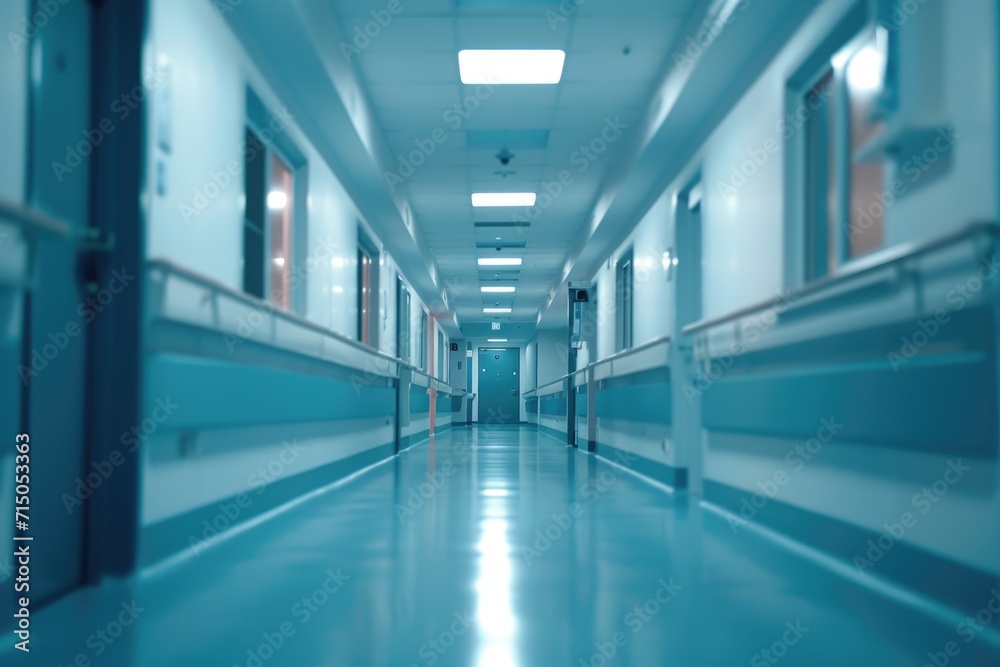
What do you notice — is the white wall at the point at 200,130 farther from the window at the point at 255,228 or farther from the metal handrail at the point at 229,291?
the window at the point at 255,228

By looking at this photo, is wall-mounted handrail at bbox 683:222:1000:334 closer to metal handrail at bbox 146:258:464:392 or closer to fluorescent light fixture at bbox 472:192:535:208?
metal handrail at bbox 146:258:464:392

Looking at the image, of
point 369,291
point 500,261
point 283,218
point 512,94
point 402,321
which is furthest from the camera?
point 500,261

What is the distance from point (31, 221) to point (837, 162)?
128 inches

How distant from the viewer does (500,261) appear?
1374 centimetres

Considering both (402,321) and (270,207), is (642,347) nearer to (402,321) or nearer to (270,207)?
(270,207)

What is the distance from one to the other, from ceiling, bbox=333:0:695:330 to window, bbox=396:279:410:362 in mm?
1284

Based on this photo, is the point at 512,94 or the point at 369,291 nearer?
the point at 512,94

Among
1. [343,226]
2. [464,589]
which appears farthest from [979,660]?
[343,226]

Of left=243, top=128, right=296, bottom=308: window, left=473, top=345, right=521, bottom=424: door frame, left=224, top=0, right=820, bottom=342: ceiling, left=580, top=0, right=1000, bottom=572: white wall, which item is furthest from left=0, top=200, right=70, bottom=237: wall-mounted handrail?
left=473, top=345, right=521, bottom=424: door frame

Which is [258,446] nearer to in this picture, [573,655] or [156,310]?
[156,310]

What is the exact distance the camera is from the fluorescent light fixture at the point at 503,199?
927 centimetres

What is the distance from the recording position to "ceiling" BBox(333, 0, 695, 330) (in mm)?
4930

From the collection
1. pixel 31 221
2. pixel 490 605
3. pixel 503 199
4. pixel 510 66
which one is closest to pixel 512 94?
pixel 510 66

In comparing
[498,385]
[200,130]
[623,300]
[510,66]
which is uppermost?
[510,66]
